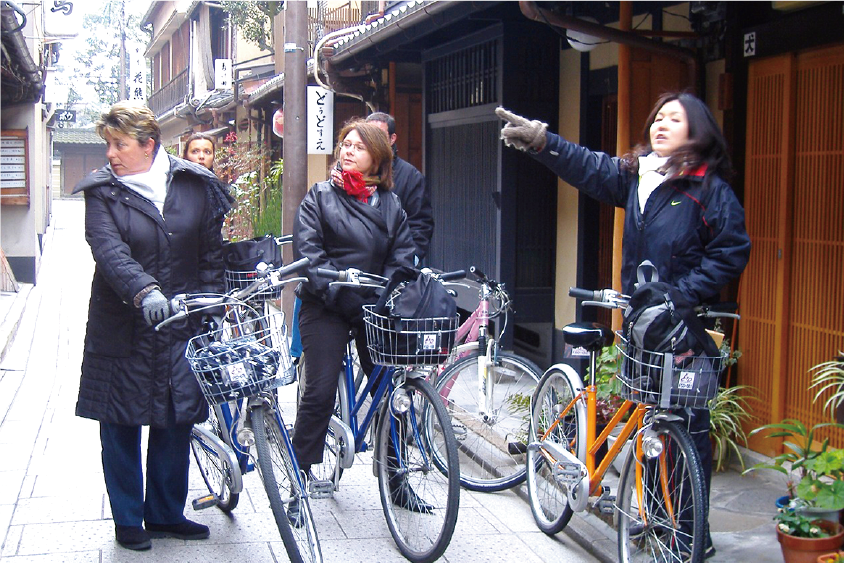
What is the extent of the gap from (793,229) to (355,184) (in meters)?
2.63

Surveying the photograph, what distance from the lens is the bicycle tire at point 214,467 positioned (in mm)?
4599

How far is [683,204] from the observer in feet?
13.0

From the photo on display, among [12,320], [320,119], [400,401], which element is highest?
[320,119]

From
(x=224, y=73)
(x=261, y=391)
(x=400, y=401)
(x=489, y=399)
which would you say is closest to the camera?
(x=261, y=391)

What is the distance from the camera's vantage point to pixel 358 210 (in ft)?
15.7

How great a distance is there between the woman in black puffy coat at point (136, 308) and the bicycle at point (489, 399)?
1.74 m

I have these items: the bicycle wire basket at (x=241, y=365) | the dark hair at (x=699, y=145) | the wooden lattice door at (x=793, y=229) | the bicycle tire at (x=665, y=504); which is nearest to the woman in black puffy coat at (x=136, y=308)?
the bicycle wire basket at (x=241, y=365)

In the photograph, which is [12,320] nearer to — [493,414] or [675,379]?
[493,414]

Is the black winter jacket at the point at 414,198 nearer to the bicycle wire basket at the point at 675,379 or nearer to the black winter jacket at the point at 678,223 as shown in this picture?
the black winter jacket at the point at 678,223

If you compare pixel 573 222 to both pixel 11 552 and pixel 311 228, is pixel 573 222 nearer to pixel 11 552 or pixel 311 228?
pixel 311 228

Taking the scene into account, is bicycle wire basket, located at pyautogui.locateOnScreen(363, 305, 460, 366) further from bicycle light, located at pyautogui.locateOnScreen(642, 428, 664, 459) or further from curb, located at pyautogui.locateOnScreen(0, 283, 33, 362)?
curb, located at pyautogui.locateOnScreen(0, 283, 33, 362)

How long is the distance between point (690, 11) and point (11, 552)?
493 centimetres

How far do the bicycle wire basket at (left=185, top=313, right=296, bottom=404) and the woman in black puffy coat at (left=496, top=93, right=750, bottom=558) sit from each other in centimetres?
141

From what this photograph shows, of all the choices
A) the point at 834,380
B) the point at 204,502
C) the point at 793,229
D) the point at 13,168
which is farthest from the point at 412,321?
the point at 13,168
